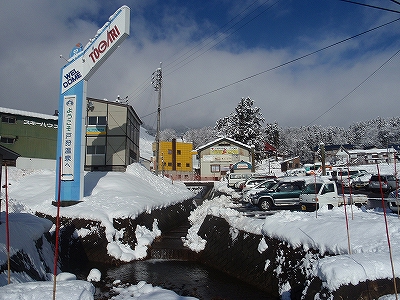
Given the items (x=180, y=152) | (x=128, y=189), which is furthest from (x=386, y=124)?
(x=128, y=189)

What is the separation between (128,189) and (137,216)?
3.78 meters

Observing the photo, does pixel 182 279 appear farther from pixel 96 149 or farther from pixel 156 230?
pixel 96 149

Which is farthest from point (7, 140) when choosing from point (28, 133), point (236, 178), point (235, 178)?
point (236, 178)

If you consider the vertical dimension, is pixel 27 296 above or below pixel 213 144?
below

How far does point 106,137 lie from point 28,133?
938 cm

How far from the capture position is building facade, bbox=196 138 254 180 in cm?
5034

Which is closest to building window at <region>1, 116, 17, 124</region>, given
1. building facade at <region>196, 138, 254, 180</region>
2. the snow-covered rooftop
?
the snow-covered rooftop

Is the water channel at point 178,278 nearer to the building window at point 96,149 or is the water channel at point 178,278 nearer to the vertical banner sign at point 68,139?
the vertical banner sign at point 68,139

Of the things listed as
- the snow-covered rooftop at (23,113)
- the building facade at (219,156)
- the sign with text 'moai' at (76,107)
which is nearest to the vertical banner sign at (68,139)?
the sign with text 'moai' at (76,107)

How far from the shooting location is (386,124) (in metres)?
118

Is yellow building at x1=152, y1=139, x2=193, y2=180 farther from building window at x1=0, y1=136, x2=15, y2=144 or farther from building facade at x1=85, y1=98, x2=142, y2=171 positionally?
building facade at x1=85, y1=98, x2=142, y2=171

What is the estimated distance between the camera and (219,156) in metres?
50.5

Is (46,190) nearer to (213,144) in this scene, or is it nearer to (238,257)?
(238,257)

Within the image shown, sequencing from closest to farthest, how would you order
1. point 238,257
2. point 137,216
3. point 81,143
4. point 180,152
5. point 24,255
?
1. point 24,255
2. point 238,257
3. point 137,216
4. point 81,143
5. point 180,152
